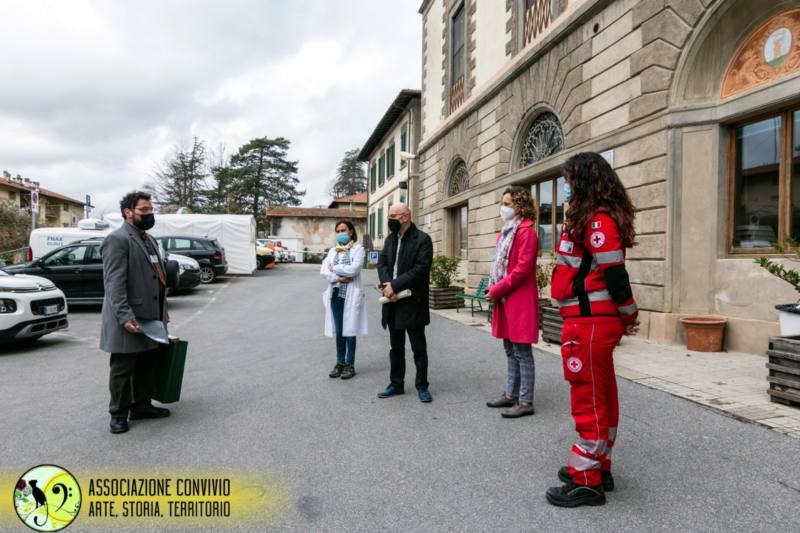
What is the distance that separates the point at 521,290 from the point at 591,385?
5.51 ft

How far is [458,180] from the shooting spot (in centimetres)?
1717

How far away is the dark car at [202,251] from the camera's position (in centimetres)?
1852

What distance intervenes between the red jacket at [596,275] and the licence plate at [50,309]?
7805 mm

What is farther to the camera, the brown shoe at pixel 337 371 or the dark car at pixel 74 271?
the dark car at pixel 74 271

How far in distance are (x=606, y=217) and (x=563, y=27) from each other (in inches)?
350

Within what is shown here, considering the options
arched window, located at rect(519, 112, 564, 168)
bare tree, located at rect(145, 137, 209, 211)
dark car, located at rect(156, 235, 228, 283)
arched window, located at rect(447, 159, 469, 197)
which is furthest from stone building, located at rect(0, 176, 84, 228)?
arched window, located at rect(519, 112, 564, 168)

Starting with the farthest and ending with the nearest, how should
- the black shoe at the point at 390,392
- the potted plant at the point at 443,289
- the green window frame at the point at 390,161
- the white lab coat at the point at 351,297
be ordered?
1. the green window frame at the point at 390,161
2. the potted plant at the point at 443,289
3. the white lab coat at the point at 351,297
4. the black shoe at the point at 390,392

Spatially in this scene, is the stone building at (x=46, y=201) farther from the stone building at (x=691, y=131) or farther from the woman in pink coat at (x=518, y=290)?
the woman in pink coat at (x=518, y=290)

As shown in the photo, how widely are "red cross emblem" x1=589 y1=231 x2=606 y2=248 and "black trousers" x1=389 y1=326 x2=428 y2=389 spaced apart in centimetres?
237

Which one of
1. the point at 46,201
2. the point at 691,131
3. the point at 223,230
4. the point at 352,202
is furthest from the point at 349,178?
the point at 691,131

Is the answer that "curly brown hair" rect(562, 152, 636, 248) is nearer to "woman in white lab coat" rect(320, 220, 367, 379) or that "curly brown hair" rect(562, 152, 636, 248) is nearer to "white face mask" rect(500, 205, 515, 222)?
"white face mask" rect(500, 205, 515, 222)

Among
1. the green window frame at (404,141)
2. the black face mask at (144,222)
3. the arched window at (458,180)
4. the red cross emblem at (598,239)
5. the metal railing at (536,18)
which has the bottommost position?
the red cross emblem at (598,239)

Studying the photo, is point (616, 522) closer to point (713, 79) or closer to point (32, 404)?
point (32, 404)

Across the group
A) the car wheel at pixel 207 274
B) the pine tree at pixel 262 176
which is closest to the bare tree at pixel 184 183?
the pine tree at pixel 262 176
